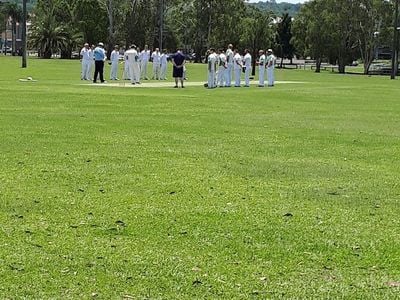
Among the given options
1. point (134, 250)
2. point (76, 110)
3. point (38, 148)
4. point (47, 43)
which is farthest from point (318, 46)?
point (134, 250)

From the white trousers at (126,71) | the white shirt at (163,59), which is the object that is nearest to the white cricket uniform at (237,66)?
the white trousers at (126,71)

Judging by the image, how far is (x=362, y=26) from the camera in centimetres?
10038

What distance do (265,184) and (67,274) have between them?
5.49 m

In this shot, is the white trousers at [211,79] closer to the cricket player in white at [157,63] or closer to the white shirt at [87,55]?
the white shirt at [87,55]

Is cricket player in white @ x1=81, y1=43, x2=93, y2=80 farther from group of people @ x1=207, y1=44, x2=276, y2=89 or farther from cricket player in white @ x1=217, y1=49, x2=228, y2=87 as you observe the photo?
cricket player in white @ x1=217, y1=49, x2=228, y2=87

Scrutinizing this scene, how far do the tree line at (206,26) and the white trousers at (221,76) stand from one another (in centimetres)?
4347

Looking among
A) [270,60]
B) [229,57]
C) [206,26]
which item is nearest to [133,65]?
[229,57]

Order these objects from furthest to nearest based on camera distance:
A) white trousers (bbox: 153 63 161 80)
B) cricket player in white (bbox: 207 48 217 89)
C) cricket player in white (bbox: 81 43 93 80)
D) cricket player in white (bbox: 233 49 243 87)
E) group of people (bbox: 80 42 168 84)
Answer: white trousers (bbox: 153 63 161 80)
cricket player in white (bbox: 81 43 93 80)
cricket player in white (bbox: 233 49 243 87)
group of people (bbox: 80 42 168 84)
cricket player in white (bbox: 207 48 217 89)

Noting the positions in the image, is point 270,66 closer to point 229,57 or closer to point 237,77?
point 237,77

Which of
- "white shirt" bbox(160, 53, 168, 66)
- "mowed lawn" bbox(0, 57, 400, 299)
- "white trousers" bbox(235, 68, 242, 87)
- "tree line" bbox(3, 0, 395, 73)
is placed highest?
"tree line" bbox(3, 0, 395, 73)

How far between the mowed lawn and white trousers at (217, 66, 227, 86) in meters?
22.9

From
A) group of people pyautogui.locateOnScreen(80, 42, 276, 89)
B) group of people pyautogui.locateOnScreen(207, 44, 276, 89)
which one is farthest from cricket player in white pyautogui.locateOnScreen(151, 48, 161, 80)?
group of people pyautogui.locateOnScreen(207, 44, 276, 89)

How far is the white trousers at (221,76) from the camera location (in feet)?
142

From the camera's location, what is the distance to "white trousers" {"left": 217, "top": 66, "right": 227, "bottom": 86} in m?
43.3
